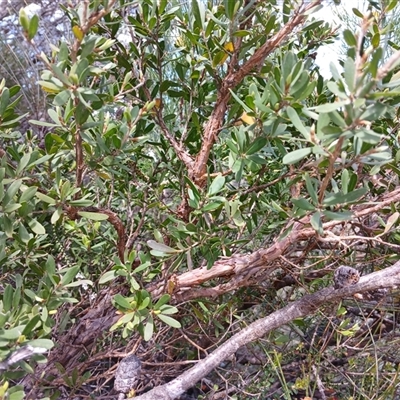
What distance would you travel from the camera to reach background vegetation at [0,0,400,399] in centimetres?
54

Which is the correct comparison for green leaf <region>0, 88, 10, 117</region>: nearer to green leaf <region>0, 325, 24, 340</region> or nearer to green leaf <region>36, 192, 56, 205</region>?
green leaf <region>36, 192, 56, 205</region>

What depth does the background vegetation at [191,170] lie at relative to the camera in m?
0.54

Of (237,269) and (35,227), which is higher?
(35,227)

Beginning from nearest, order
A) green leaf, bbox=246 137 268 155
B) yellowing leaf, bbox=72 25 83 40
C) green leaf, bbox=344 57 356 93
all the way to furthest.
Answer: green leaf, bbox=344 57 356 93 → yellowing leaf, bbox=72 25 83 40 → green leaf, bbox=246 137 268 155

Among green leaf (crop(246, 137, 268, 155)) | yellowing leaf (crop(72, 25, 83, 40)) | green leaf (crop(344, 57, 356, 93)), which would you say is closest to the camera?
green leaf (crop(344, 57, 356, 93))

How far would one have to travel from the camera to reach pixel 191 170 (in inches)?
32.4

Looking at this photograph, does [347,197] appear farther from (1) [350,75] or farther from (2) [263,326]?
(2) [263,326]

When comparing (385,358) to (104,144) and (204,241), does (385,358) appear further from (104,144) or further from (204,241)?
(104,144)

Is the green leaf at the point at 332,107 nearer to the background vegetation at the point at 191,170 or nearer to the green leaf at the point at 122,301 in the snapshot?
the background vegetation at the point at 191,170

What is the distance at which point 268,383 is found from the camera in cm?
110

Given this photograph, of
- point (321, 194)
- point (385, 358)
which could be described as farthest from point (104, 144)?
point (385, 358)

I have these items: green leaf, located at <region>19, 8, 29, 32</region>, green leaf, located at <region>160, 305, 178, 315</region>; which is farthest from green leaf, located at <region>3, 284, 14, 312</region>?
green leaf, located at <region>19, 8, 29, 32</region>

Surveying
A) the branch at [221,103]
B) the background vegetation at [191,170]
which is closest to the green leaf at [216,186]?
the background vegetation at [191,170]


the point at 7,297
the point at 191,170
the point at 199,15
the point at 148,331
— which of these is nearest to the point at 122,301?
the point at 148,331
